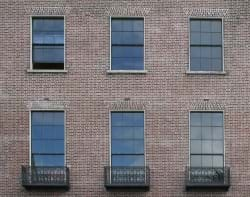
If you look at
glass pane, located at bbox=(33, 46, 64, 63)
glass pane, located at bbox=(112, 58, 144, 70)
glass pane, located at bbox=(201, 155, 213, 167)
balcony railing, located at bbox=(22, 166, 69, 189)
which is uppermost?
glass pane, located at bbox=(33, 46, 64, 63)

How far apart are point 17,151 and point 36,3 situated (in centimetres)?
559

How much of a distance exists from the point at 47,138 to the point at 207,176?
5.95 m

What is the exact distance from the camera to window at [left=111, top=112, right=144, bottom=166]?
2502 cm

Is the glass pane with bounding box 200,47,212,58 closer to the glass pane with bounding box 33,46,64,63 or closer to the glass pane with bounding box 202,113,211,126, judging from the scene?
the glass pane with bounding box 202,113,211,126

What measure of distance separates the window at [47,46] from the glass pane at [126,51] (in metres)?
1.97

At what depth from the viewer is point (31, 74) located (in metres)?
25.4

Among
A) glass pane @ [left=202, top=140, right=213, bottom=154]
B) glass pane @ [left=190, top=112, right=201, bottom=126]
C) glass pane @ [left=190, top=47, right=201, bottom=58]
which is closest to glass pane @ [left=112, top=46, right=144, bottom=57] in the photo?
glass pane @ [left=190, top=47, right=201, bottom=58]

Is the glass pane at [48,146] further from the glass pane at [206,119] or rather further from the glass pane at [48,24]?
the glass pane at [206,119]

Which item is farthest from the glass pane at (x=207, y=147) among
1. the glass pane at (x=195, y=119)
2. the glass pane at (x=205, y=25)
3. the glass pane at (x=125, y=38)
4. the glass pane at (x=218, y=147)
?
the glass pane at (x=125, y=38)

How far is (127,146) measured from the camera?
25.1 metres

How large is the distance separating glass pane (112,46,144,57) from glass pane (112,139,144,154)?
322cm

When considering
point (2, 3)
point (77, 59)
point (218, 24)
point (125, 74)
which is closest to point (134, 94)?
point (125, 74)

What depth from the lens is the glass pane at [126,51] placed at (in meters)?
25.7

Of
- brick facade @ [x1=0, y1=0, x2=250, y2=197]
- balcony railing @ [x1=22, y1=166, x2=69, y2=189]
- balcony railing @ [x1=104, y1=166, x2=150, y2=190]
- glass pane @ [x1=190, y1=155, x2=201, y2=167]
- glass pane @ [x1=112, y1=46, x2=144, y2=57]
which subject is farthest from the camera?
glass pane @ [x1=112, y1=46, x2=144, y2=57]
